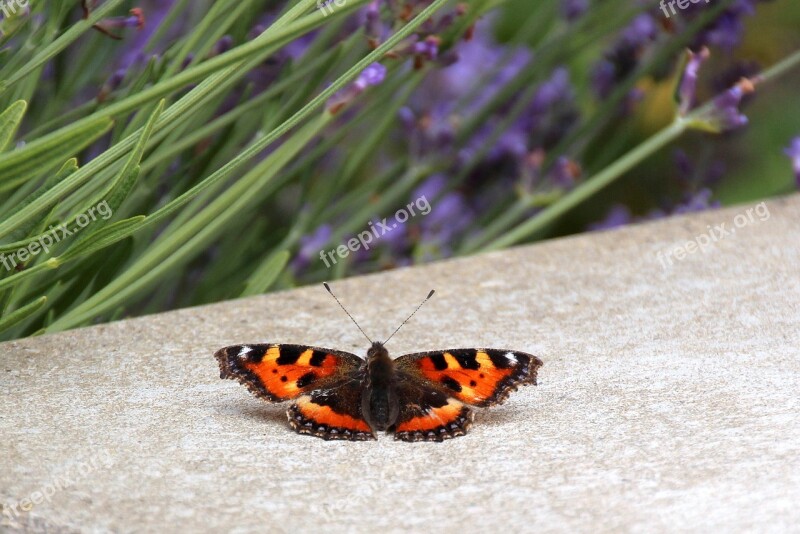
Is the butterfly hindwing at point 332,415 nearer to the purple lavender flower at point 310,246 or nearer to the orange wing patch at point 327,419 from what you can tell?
the orange wing patch at point 327,419

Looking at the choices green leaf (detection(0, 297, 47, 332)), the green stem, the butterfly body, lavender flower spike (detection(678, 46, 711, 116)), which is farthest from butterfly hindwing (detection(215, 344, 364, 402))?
lavender flower spike (detection(678, 46, 711, 116))

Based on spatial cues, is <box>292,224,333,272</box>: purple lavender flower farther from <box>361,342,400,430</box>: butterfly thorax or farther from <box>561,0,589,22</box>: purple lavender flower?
<box>361,342,400,430</box>: butterfly thorax

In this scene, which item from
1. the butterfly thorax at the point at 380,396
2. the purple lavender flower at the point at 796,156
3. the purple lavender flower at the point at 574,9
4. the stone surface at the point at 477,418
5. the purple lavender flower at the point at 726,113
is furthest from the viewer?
the purple lavender flower at the point at 574,9

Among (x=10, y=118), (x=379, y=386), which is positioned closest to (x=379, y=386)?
(x=379, y=386)

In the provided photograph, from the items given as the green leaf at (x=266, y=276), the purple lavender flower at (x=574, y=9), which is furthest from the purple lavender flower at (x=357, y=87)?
the purple lavender flower at (x=574, y=9)

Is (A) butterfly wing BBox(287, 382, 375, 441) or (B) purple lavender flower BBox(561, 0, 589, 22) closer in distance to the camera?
(A) butterfly wing BBox(287, 382, 375, 441)

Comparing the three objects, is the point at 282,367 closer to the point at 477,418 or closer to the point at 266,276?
the point at 477,418

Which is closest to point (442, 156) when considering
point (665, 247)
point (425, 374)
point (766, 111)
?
point (665, 247)
